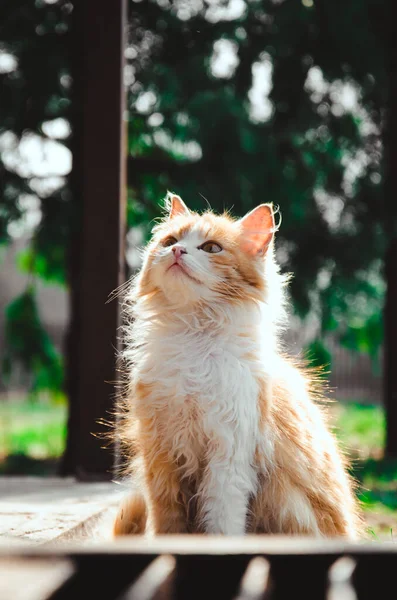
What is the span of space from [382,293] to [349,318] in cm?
47

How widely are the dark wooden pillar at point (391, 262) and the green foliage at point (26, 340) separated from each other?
115 inches

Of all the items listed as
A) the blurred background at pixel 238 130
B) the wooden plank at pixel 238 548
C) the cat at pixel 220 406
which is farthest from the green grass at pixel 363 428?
the wooden plank at pixel 238 548

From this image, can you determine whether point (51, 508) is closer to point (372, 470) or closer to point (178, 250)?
point (178, 250)

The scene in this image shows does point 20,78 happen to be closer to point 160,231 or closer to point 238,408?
point 160,231

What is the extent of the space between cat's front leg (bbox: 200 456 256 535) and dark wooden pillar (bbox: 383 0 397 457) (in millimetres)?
3959

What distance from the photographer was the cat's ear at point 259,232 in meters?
2.05

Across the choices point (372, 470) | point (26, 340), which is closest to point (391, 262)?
point (372, 470)

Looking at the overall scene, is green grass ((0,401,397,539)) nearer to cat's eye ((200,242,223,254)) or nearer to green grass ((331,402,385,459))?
green grass ((331,402,385,459))

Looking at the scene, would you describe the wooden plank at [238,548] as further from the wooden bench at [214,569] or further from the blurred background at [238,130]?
the blurred background at [238,130]

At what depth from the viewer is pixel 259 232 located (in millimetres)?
2055

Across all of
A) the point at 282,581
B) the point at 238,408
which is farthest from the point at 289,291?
the point at 282,581

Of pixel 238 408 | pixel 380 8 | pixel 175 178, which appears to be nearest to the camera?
pixel 238 408

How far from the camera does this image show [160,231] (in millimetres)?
2238

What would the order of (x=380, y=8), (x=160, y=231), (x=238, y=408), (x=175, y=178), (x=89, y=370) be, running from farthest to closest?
1. (x=380, y=8)
2. (x=175, y=178)
3. (x=89, y=370)
4. (x=160, y=231)
5. (x=238, y=408)
